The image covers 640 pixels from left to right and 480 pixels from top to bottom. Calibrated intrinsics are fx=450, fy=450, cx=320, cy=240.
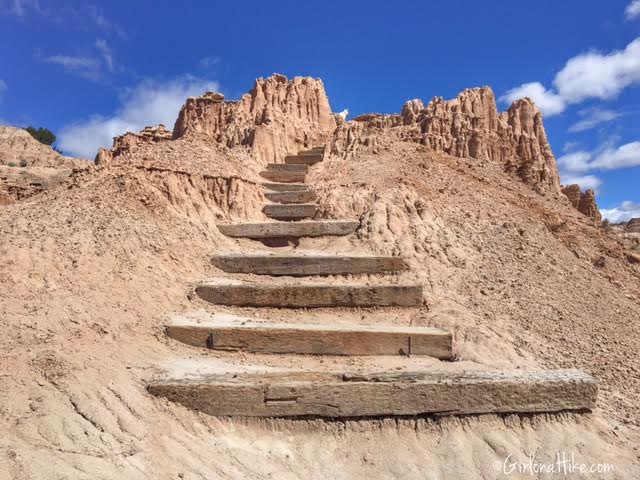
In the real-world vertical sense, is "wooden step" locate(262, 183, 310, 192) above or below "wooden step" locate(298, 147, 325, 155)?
below

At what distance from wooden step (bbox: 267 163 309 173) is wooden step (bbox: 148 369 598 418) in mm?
8364

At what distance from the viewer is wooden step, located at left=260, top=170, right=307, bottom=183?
37.8ft

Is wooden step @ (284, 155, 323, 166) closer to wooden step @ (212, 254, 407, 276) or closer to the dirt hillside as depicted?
the dirt hillside

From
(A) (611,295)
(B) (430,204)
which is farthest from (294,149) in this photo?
(A) (611,295)

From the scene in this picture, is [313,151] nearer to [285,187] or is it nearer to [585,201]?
[285,187]

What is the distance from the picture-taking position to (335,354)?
4.96m

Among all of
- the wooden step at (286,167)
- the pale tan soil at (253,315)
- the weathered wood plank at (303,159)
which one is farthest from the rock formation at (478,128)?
the pale tan soil at (253,315)

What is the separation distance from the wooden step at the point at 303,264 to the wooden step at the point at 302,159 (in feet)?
22.9

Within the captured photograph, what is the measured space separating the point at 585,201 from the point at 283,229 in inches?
529

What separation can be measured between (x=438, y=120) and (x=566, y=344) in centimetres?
1469

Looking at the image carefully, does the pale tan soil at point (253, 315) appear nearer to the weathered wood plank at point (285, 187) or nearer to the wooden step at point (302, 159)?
the weathered wood plank at point (285, 187)

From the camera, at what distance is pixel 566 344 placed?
5.57 meters

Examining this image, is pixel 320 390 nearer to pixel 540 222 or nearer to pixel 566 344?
pixel 566 344

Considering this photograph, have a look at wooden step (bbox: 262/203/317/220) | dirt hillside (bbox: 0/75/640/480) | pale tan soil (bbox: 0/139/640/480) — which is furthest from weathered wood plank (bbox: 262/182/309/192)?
wooden step (bbox: 262/203/317/220)
